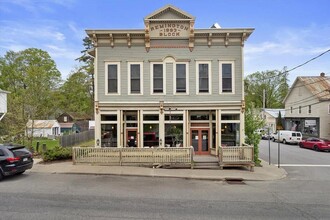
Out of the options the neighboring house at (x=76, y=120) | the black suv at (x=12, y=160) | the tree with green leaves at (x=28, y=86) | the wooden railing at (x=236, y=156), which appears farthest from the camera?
the neighboring house at (x=76, y=120)

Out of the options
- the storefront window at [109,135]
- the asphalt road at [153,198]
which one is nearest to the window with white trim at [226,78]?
the asphalt road at [153,198]

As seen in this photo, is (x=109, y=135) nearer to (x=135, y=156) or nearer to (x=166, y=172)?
(x=135, y=156)

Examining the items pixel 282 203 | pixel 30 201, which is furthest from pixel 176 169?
pixel 30 201

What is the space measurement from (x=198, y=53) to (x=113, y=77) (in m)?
5.85

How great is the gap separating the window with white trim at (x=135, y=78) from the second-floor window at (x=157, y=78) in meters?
0.86

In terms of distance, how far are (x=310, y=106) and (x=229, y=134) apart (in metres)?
26.6

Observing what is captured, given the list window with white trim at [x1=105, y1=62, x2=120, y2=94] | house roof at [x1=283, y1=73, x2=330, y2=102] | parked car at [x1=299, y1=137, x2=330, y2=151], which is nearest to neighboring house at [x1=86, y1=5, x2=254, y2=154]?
window with white trim at [x1=105, y1=62, x2=120, y2=94]

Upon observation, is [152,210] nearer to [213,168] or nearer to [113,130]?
[213,168]

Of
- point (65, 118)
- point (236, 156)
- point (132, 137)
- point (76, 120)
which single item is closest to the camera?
point (236, 156)

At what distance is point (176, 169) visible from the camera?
49.9ft

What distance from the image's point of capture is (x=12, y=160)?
12.1 m

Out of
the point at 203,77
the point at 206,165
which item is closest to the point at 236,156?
the point at 206,165

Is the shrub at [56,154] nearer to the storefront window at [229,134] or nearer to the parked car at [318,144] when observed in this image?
the storefront window at [229,134]

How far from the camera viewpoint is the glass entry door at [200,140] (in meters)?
18.5
